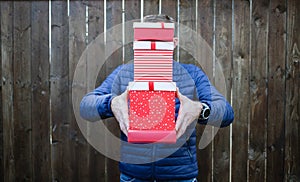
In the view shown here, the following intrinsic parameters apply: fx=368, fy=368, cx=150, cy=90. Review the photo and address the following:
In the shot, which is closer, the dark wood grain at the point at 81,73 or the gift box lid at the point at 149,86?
the gift box lid at the point at 149,86

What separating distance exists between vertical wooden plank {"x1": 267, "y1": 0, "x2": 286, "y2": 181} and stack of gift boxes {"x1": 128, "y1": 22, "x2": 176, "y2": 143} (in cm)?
118

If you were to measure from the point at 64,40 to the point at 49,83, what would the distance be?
0.25 m

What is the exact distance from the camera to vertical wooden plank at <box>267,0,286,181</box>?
2086mm

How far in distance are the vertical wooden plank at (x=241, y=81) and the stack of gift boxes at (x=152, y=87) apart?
1.07 m

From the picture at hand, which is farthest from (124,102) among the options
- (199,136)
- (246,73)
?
(246,73)

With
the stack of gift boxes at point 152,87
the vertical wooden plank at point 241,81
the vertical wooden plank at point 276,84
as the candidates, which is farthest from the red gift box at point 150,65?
the vertical wooden plank at point 276,84

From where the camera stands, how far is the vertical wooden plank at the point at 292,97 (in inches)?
82.6

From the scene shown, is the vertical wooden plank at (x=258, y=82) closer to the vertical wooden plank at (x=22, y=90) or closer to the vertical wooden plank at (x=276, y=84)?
the vertical wooden plank at (x=276, y=84)

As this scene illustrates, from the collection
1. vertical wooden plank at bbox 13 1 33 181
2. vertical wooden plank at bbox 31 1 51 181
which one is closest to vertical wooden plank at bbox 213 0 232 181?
vertical wooden plank at bbox 31 1 51 181

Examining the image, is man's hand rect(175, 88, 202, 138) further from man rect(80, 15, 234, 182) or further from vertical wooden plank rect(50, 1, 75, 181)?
vertical wooden plank rect(50, 1, 75, 181)

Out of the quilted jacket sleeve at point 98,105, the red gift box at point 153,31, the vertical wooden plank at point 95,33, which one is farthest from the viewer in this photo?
the vertical wooden plank at point 95,33

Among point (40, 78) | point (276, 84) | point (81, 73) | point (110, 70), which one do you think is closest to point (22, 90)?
point (40, 78)

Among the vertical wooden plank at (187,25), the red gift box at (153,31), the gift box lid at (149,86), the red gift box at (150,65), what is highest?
the vertical wooden plank at (187,25)

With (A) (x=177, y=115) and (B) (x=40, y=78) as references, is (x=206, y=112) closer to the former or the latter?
(A) (x=177, y=115)
